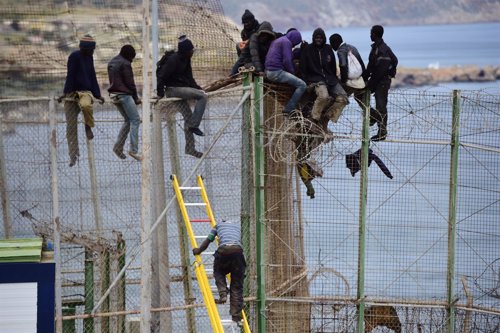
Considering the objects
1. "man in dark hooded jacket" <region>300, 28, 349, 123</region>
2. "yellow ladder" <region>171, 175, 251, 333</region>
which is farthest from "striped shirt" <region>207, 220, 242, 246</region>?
"man in dark hooded jacket" <region>300, 28, 349, 123</region>

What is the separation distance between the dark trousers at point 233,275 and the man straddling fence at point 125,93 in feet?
9.14

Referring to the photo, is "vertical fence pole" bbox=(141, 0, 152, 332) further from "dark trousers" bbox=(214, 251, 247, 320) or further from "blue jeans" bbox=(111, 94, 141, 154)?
"dark trousers" bbox=(214, 251, 247, 320)

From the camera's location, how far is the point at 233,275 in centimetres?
2092

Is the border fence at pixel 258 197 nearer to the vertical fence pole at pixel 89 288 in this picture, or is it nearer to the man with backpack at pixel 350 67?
the vertical fence pole at pixel 89 288

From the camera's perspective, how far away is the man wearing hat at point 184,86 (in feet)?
74.9

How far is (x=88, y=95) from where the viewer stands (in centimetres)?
2247

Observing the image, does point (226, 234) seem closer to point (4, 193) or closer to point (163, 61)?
point (163, 61)

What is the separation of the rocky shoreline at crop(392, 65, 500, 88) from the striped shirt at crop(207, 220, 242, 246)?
121577 mm

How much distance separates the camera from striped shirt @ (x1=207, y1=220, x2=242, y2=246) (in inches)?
808

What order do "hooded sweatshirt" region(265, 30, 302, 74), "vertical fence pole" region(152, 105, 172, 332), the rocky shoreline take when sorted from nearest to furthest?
"hooded sweatshirt" region(265, 30, 302, 74), "vertical fence pole" region(152, 105, 172, 332), the rocky shoreline

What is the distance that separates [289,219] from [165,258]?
2304 mm

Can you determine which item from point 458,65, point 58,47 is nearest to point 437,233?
point 58,47

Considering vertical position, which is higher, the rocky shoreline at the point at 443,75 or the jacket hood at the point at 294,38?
the rocky shoreline at the point at 443,75

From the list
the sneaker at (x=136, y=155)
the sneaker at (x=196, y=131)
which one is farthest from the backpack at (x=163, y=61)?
the sneaker at (x=136, y=155)
